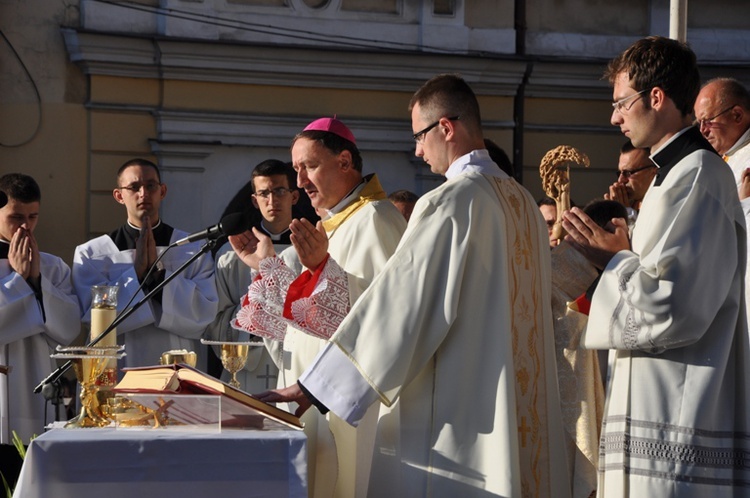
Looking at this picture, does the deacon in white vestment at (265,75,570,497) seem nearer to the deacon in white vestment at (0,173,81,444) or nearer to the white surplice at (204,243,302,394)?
the white surplice at (204,243,302,394)

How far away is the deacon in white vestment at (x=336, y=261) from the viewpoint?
4.88 metres

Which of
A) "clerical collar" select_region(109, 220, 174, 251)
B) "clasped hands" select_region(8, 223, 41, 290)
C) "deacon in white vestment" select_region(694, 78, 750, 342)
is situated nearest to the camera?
"deacon in white vestment" select_region(694, 78, 750, 342)

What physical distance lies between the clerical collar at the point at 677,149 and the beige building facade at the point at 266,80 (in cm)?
772

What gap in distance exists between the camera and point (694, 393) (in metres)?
4.06

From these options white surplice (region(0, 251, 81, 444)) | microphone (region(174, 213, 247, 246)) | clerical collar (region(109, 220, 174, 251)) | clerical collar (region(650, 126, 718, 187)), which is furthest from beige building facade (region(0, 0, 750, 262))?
clerical collar (region(650, 126, 718, 187))

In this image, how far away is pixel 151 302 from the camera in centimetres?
738

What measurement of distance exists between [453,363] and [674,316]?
761mm

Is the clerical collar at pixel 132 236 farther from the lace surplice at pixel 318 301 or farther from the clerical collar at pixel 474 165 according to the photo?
the clerical collar at pixel 474 165

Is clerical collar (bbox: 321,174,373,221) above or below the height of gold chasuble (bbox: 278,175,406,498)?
above

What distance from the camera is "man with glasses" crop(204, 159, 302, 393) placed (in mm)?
7414

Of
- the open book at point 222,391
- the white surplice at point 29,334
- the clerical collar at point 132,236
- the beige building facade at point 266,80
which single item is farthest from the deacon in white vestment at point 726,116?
the beige building facade at point 266,80

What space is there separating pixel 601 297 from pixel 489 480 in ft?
2.35

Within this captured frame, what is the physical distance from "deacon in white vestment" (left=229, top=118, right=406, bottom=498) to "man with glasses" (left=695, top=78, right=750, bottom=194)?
162cm

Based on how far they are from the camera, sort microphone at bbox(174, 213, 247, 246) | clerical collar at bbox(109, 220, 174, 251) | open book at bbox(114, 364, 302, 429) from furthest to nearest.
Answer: clerical collar at bbox(109, 220, 174, 251), microphone at bbox(174, 213, 247, 246), open book at bbox(114, 364, 302, 429)
